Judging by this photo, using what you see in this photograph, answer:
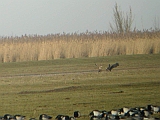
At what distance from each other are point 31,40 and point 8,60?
8.46ft

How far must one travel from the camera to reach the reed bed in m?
30.5

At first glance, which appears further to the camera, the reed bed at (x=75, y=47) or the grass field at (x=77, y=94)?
the reed bed at (x=75, y=47)

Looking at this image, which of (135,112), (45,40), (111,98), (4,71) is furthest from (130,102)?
(45,40)

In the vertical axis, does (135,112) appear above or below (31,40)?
below

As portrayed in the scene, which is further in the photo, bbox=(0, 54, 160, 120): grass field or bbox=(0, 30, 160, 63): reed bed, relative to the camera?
bbox=(0, 30, 160, 63): reed bed

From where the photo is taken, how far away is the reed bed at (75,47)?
30.5 meters

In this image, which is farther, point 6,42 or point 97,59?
point 6,42

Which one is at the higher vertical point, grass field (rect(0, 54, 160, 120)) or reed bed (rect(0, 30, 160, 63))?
reed bed (rect(0, 30, 160, 63))

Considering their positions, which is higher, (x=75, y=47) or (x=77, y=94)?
Result: (x=75, y=47)

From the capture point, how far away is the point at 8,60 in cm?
3045

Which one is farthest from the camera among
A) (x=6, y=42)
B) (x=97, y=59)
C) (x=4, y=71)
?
(x=6, y=42)

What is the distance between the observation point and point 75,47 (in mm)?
31094

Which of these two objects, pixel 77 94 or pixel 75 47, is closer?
pixel 77 94

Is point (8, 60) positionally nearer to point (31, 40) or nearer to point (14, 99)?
point (31, 40)
